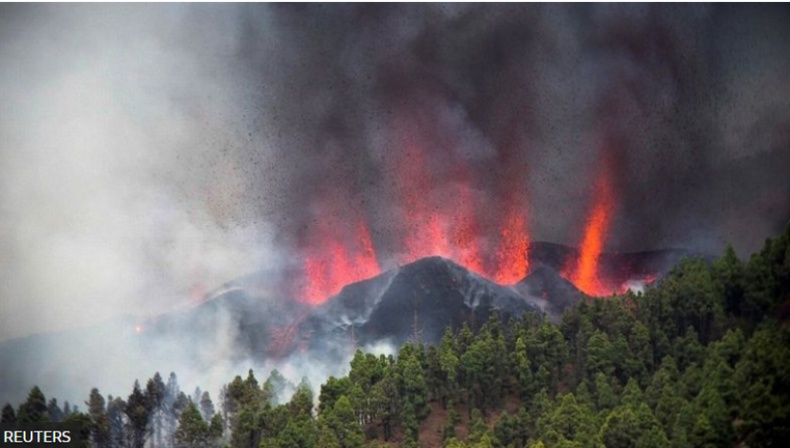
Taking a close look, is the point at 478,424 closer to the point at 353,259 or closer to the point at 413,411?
the point at 413,411

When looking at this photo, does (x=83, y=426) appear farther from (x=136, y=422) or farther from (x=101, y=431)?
(x=136, y=422)

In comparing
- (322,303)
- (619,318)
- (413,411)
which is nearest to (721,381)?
(619,318)

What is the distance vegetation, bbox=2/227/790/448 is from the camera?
167ft

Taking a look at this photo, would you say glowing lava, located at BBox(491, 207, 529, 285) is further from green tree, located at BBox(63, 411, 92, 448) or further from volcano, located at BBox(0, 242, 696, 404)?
green tree, located at BBox(63, 411, 92, 448)

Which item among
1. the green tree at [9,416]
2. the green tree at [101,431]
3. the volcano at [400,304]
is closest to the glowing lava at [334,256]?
the volcano at [400,304]

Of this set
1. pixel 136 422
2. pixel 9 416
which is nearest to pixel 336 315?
pixel 136 422

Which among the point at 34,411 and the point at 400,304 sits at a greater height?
the point at 400,304

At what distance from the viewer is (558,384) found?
5672 centimetres

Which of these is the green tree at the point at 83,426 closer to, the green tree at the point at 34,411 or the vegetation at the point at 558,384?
the vegetation at the point at 558,384

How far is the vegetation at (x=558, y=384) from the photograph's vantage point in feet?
167

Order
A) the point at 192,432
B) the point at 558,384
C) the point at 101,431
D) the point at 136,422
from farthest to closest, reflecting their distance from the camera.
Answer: the point at 136,422 < the point at 101,431 < the point at 558,384 < the point at 192,432

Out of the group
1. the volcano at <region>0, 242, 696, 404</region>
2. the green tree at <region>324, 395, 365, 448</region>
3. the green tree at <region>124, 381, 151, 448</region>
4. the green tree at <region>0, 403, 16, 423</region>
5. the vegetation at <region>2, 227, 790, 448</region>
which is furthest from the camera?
the volcano at <region>0, 242, 696, 404</region>

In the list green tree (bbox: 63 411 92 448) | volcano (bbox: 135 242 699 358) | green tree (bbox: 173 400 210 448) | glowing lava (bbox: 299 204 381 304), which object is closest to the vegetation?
green tree (bbox: 173 400 210 448)

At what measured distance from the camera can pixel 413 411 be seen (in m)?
55.0
